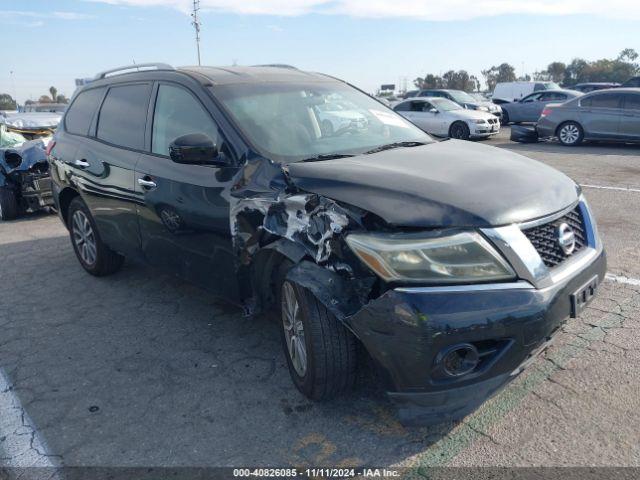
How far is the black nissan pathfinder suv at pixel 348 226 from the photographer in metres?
2.38

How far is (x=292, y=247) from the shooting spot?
2.90 meters

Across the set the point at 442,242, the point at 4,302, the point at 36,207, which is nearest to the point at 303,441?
the point at 442,242

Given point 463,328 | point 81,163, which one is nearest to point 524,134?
point 81,163

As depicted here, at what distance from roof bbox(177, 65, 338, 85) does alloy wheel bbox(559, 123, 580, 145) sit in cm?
1201

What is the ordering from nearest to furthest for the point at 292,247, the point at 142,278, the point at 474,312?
1. the point at 474,312
2. the point at 292,247
3. the point at 142,278

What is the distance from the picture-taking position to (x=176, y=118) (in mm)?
3848

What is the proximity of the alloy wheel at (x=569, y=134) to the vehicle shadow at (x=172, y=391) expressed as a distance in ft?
42.0

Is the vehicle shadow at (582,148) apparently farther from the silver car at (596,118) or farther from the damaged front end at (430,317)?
the damaged front end at (430,317)

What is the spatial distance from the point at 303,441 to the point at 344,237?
1.05 meters

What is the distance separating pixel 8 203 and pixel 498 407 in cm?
785

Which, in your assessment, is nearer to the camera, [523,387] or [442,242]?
[442,242]

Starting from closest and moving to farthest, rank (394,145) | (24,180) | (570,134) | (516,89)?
(394,145) → (24,180) → (570,134) → (516,89)

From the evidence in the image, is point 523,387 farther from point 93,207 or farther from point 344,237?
point 93,207

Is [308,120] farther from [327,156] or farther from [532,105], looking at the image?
[532,105]
